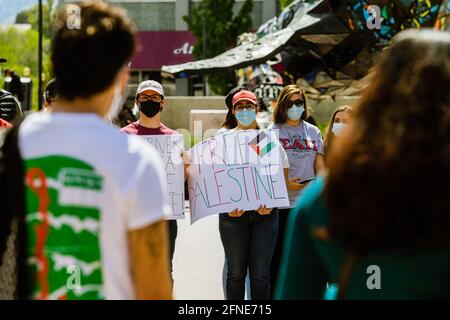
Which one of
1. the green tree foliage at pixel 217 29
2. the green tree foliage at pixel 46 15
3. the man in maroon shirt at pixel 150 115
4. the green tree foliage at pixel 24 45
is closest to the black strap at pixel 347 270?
the man in maroon shirt at pixel 150 115

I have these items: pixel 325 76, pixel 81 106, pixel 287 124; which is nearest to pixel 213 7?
pixel 325 76

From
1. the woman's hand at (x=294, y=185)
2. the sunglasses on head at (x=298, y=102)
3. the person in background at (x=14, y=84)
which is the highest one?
the person in background at (x=14, y=84)

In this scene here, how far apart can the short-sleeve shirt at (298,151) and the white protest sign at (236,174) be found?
1.21ft

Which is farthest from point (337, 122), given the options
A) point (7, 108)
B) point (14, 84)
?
point (14, 84)

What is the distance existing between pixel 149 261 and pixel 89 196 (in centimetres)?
26

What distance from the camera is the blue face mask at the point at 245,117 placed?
630 centimetres

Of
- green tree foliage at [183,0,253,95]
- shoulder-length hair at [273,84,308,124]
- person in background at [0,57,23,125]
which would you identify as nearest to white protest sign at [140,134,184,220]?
shoulder-length hair at [273,84,308,124]

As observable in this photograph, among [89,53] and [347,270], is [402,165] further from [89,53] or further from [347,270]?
[89,53]

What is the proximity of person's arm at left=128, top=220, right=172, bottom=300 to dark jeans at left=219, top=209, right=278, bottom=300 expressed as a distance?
3.55 meters

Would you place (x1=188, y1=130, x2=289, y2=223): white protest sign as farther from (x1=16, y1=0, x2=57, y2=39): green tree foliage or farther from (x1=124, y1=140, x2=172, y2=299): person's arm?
(x1=16, y1=0, x2=57, y2=39): green tree foliage

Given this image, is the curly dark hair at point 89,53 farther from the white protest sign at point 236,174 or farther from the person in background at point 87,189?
the white protest sign at point 236,174

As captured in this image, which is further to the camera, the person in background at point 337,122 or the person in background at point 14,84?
the person in background at point 14,84

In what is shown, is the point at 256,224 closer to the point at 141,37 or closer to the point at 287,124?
the point at 287,124

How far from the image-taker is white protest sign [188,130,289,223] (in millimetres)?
5969
